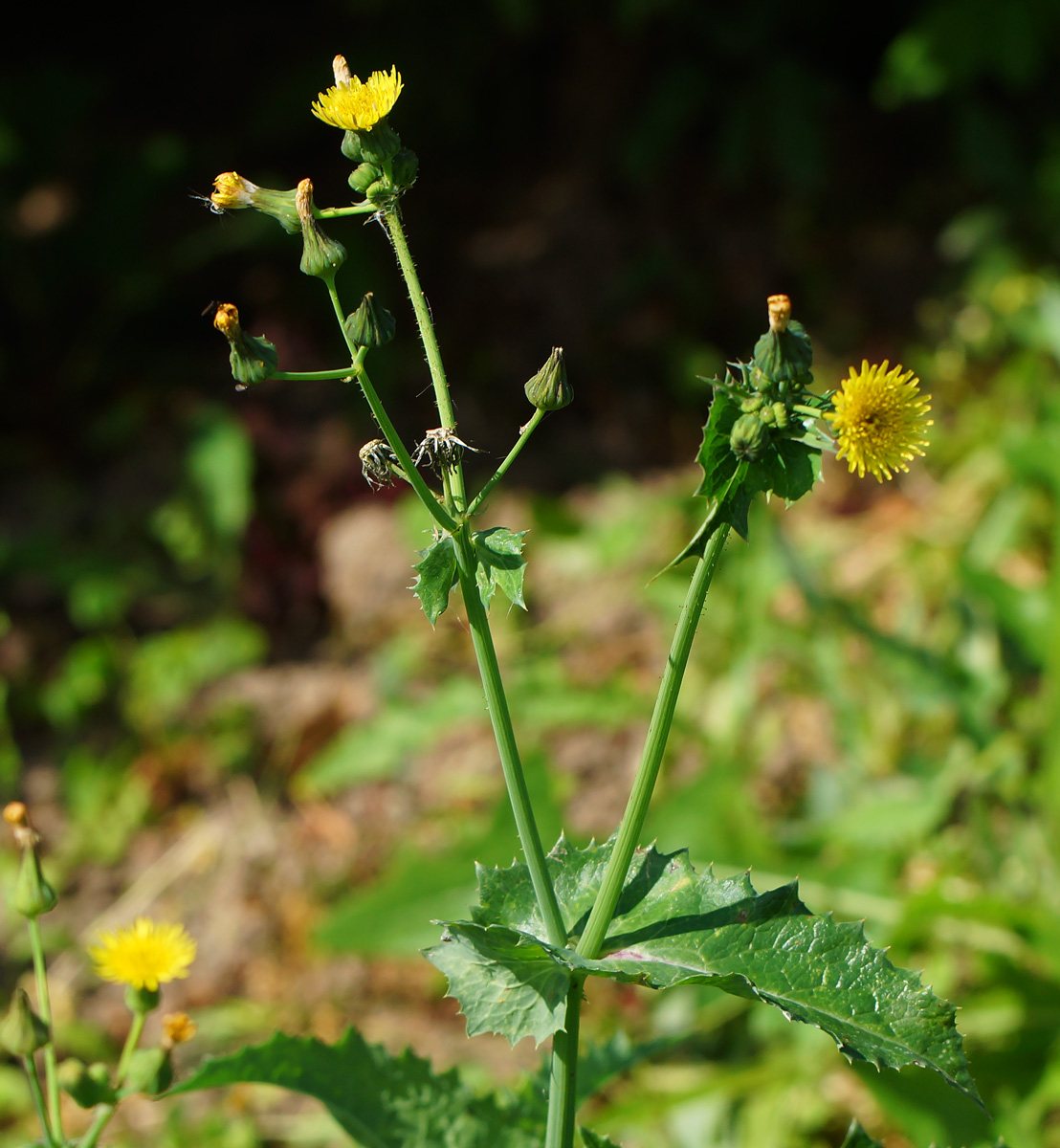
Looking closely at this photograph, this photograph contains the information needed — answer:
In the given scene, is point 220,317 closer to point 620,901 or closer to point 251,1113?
point 620,901

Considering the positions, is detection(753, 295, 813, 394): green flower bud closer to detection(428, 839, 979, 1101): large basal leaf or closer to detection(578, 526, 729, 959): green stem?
detection(578, 526, 729, 959): green stem

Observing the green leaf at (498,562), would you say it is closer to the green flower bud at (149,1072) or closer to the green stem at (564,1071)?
the green stem at (564,1071)

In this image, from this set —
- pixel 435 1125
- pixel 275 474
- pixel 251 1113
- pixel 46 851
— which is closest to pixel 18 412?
pixel 275 474

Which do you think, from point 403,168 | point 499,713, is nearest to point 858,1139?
point 499,713

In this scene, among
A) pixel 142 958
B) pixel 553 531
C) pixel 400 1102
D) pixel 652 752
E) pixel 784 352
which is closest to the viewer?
pixel 784 352

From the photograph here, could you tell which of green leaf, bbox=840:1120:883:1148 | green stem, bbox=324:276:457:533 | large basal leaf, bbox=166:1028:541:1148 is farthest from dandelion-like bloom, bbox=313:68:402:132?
green leaf, bbox=840:1120:883:1148

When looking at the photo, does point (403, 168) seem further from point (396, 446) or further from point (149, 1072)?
point (149, 1072)
